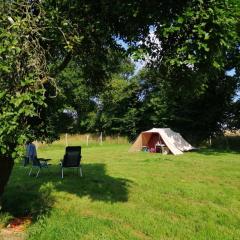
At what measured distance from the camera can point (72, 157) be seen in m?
15.8

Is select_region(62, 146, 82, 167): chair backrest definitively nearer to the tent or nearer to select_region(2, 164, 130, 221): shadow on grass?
select_region(2, 164, 130, 221): shadow on grass

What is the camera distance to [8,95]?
678 centimetres

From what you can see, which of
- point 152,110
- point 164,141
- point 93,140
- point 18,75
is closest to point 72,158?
point 18,75

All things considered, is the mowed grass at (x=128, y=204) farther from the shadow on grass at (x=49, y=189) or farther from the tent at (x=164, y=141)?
the tent at (x=164, y=141)

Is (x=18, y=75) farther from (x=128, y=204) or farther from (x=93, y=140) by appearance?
(x=93, y=140)

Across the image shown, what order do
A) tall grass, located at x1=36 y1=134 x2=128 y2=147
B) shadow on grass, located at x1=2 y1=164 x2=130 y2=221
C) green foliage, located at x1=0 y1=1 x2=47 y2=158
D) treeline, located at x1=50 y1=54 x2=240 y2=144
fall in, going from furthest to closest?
1. tall grass, located at x1=36 y1=134 x2=128 y2=147
2. treeline, located at x1=50 y1=54 x2=240 y2=144
3. shadow on grass, located at x1=2 y1=164 x2=130 y2=221
4. green foliage, located at x1=0 y1=1 x2=47 y2=158

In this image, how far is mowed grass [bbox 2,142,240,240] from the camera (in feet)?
25.5

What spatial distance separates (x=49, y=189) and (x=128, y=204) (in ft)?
10.7

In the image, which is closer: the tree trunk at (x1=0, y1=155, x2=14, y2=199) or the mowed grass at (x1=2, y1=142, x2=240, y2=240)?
the mowed grass at (x1=2, y1=142, x2=240, y2=240)

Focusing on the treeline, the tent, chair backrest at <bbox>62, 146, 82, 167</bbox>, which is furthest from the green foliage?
the tent

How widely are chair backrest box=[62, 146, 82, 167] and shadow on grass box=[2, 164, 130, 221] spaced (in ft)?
1.24

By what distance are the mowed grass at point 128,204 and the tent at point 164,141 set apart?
12.3 meters

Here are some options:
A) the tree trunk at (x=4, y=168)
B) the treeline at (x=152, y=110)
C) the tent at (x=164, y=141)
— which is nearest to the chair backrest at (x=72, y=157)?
the tree trunk at (x=4, y=168)

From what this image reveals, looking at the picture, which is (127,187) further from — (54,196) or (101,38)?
(101,38)
